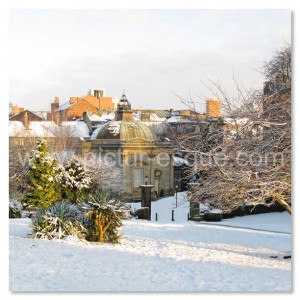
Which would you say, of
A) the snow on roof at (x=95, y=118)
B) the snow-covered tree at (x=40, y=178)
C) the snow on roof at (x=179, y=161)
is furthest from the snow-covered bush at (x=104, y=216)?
the snow-covered tree at (x=40, y=178)

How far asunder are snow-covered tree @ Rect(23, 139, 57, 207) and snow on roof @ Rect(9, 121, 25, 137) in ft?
3.76

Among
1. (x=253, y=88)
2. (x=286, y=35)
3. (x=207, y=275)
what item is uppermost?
(x=286, y=35)

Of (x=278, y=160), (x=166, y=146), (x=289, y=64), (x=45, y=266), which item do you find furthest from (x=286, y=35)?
(x=45, y=266)

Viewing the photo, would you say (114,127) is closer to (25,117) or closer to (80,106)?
(80,106)

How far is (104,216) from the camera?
8.86 metres

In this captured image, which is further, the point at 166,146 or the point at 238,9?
the point at 166,146

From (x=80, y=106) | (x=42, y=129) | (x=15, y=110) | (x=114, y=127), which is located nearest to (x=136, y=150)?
(x=114, y=127)

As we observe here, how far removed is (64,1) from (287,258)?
4848 millimetres

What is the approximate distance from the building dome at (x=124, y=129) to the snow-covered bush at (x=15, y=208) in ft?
10.3

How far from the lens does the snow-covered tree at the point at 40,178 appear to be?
1123cm

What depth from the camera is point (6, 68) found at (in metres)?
6.73

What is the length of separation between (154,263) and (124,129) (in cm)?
312

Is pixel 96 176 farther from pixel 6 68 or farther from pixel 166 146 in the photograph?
pixel 6 68

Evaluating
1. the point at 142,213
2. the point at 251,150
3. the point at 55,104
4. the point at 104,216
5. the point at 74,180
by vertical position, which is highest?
the point at 55,104
